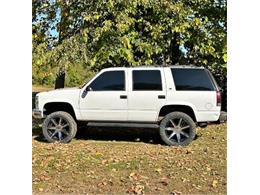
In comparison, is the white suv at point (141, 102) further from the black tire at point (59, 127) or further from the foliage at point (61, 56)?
the foliage at point (61, 56)

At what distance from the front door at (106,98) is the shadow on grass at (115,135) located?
3.23ft

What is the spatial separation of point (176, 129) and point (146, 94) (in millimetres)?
987

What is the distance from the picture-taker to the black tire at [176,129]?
905 cm

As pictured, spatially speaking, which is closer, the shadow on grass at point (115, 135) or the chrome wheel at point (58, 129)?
the chrome wheel at point (58, 129)

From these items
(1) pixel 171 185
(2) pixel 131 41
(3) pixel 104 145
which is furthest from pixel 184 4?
(1) pixel 171 185

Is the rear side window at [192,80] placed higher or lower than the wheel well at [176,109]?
higher

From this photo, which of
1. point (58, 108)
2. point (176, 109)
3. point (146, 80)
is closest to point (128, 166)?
point (176, 109)

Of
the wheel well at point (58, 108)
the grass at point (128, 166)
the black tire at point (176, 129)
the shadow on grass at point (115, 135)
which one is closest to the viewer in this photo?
the grass at point (128, 166)

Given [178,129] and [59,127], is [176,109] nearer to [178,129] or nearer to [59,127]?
[178,129]

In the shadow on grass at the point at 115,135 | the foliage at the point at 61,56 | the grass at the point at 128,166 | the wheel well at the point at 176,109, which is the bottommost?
the grass at the point at 128,166

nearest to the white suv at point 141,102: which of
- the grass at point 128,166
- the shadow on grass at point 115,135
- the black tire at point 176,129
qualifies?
the black tire at point 176,129

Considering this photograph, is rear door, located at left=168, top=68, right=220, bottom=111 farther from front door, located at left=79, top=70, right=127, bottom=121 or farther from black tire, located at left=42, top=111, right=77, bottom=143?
black tire, located at left=42, top=111, right=77, bottom=143

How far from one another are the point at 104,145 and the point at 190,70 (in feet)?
8.13

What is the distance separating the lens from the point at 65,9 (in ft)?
38.0
